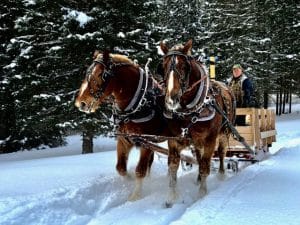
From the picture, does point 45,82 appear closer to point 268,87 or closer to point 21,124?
point 21,124

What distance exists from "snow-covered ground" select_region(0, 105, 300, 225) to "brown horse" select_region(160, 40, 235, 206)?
0.54 m

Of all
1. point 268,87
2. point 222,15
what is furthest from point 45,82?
point 268,87

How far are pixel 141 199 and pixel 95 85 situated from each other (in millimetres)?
1845

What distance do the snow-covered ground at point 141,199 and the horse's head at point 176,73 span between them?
4.43 ft

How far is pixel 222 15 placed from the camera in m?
23.3

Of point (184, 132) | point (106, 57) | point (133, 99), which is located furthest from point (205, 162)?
point (106, 57)

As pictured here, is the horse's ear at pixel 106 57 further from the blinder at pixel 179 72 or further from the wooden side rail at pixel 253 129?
the wooden side rail at pixel 253 129

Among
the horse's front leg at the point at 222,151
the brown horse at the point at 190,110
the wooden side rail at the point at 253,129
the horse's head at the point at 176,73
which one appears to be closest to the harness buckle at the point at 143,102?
the brown horse at the point at 190,110

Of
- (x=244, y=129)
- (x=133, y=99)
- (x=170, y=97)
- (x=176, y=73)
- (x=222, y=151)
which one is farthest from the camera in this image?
(x=244, y=129)

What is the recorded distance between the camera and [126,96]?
6703 millimetres

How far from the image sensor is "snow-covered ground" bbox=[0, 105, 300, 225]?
16.5ft

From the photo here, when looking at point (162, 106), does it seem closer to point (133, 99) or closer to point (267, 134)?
point (133, 99)

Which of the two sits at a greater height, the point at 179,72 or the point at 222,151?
the point at 179,72

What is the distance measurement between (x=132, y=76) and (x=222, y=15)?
58.1 ft
